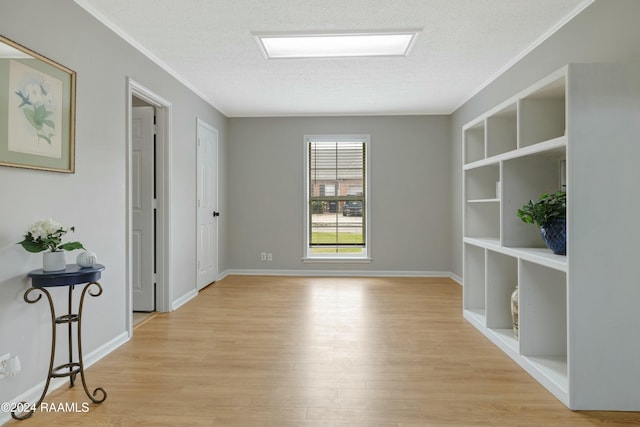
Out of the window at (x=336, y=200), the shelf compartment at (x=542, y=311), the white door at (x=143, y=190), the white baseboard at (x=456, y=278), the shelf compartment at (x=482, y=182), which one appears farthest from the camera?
the window at (x=336, y=200)

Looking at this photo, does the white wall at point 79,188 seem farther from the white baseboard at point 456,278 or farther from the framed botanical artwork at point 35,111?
the white baseboard at point 456,278

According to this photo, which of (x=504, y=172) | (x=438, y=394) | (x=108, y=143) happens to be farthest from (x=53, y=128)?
(x=504, y=172)

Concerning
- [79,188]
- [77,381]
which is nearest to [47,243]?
[79,188]

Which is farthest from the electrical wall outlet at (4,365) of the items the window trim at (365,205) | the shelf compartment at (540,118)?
the window trim at (365,205)

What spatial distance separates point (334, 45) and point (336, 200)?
302 centimetres

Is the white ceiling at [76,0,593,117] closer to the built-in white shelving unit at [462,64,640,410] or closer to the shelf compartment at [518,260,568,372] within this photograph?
the built-in white shelving unit at [462,64,640,410]

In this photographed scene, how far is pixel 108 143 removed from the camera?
2.93 metres

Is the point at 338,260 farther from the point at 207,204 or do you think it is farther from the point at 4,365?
the point at 4,365

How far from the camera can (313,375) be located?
2.51 meters

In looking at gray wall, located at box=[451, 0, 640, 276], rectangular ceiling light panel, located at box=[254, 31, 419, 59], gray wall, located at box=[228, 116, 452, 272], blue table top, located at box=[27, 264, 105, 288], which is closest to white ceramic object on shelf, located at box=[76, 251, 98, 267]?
blue table top, located at box=[27, 264, 105, 288]

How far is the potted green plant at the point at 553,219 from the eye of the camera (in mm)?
2350

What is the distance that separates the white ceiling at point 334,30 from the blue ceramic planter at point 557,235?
163cm

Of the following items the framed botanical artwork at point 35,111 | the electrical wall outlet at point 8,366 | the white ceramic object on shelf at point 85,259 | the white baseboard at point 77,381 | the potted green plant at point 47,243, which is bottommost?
the white baseboard at point 77,381

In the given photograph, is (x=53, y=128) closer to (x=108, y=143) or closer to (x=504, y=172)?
(x=108, y=143)
